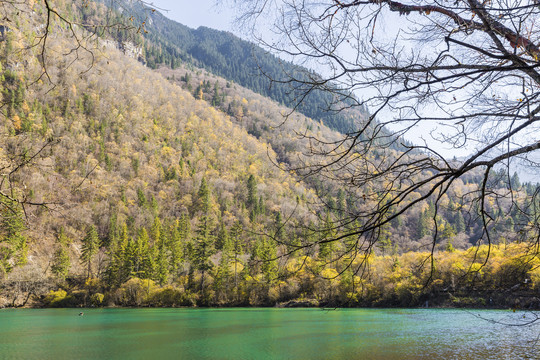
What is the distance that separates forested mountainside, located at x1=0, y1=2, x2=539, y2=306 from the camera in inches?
139

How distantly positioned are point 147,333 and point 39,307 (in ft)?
115

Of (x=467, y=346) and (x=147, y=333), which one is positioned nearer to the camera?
(x=467, y=346)

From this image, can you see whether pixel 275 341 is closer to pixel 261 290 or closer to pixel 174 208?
pixel 261 290

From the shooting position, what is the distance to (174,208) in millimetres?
85750

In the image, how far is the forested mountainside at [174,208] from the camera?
11.6 feet

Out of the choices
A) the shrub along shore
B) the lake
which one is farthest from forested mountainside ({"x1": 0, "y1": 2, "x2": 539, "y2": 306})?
the lake

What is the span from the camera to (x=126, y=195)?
83.1 metres


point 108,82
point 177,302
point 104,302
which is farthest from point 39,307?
point 108,82

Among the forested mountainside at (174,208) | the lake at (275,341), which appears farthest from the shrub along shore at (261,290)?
the lake at (275,341)

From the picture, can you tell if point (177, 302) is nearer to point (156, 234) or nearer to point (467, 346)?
point (156, 234)

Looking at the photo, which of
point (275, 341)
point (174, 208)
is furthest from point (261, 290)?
point (174, 208)

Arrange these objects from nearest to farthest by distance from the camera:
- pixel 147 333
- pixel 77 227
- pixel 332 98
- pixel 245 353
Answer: pixel 332 98 < pixel 245 353 < pixel 147 333 < pixel 77 227

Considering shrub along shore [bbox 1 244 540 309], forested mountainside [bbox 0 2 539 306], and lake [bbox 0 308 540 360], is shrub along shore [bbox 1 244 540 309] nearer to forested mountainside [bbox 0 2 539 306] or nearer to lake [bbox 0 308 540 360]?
forested mountainside [bbox 0 2 539 306]

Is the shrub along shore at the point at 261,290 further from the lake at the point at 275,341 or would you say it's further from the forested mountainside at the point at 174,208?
the lake at the point at 275,341
